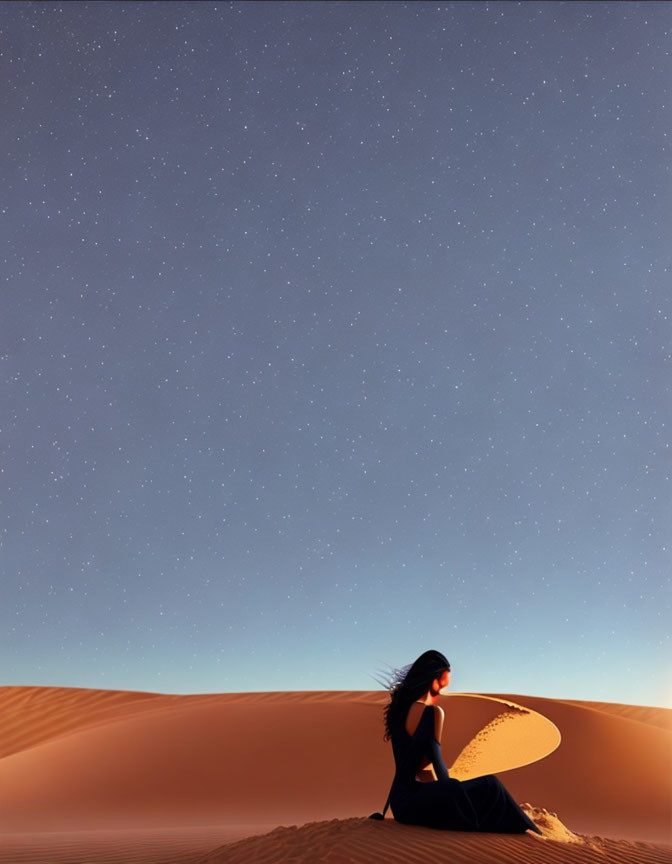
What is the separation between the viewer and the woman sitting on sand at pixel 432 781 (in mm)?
7289

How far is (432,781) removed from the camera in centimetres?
745

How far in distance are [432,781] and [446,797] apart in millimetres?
179

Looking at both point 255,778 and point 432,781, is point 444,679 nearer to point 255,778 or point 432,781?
point 432,781

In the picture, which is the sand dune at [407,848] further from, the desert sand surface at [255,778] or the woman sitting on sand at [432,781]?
the desert sand surface at [255,778]

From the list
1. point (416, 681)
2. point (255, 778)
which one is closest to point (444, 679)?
point (416, 681)

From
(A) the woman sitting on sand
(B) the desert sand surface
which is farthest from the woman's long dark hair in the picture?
(B) the desert sand surface

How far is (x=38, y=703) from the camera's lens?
34906mm

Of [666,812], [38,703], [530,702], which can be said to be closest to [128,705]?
[38,703]

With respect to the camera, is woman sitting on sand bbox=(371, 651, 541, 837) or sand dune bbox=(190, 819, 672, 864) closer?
sand dune bbox=(190, 819, 672, 864)

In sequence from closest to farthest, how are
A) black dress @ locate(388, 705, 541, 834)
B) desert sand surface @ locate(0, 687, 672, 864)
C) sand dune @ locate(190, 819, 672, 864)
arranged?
sand dune @ locate(190, 819, 672, 864) < black dress @ locate(388, 705, 541, 834) < desert sand surface @ locate(0, 687, 672, 864)

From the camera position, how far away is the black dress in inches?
286

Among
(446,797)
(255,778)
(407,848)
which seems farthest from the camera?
(255,778)

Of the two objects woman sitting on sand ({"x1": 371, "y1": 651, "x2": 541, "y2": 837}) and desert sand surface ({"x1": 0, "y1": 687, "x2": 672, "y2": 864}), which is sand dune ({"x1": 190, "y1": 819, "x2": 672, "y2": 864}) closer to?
woman sitting on sand ({"x1": 371, "y1": 651, "x2": 541, "y2": 837})

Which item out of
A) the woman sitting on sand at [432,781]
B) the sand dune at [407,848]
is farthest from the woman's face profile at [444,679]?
the sand dune at [407,848]
